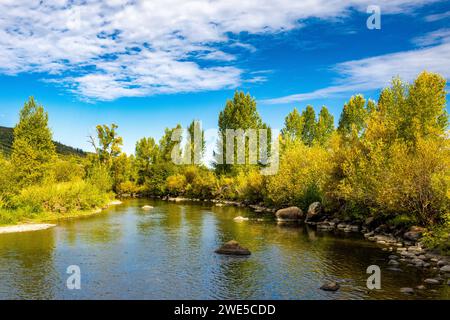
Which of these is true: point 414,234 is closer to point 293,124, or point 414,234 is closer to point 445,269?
point 445,269

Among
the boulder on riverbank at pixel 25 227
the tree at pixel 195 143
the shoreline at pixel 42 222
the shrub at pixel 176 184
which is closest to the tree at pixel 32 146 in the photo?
the shoreline at pixel 42 222

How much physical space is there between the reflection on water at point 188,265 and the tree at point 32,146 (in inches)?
845

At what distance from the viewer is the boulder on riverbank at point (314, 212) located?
4516cm

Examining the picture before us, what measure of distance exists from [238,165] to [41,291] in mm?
61786

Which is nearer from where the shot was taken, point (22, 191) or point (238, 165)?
point (22, 191)

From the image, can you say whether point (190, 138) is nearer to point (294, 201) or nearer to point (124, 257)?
point (294, 201)

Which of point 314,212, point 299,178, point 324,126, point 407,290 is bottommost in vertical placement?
point 407,290

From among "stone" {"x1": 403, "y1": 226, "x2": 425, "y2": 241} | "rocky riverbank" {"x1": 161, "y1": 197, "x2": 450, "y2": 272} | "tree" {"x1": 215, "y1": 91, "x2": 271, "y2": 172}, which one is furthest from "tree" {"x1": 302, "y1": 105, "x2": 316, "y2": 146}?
"stone" {"x1": 403, "y1": 226, "x2": 425, "y2": 241}

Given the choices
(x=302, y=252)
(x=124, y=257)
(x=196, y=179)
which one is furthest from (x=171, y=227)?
(x=196, y=179)

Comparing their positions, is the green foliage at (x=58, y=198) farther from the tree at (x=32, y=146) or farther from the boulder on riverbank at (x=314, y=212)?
the boulder on riverbank at (x=314, y=212)

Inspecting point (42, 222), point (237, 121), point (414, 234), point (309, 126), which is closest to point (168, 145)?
point (237, 121)

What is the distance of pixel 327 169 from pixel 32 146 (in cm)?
4361

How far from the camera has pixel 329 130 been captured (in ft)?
296

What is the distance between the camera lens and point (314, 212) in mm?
45188
